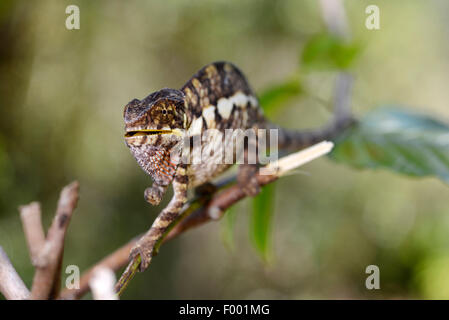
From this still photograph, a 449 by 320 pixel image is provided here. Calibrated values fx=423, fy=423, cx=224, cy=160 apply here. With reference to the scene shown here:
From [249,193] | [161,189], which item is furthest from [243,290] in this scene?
[161,189]

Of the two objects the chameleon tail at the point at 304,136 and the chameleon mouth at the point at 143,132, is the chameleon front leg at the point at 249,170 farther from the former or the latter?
the chameleon mouth at the point at 143,132

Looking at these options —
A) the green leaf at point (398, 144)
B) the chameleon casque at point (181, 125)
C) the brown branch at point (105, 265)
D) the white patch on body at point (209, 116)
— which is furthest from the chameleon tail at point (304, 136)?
the brown branch at point (105, 265)

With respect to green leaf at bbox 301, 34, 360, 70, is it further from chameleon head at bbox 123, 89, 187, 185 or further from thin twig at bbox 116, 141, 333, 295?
chameleon head at bbox 123, 89, 187, 185

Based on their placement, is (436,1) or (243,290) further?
(436,1)

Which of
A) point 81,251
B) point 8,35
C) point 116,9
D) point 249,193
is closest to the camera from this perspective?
point 249,193
